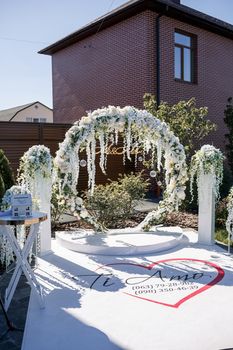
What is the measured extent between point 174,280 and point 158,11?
31.7 feet

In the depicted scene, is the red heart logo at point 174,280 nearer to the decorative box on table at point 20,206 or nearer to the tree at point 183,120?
the decorative box on table at point 20,206

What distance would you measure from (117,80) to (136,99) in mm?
1299

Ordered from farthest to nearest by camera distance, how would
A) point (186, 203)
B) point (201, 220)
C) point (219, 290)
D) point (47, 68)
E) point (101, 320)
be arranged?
point (47, 68) < point (186, 203) < point (201, 220) < point (219, 290) < point (101, 320)

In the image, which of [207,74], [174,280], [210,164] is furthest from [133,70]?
[174,280]

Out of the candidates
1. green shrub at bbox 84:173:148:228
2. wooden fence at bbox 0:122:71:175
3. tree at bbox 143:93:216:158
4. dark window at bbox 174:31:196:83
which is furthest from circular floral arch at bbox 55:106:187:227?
dark window at bbox 174:31:196:83

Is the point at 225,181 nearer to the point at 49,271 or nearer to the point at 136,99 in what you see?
the point at 136,99

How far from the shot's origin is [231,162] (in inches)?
489

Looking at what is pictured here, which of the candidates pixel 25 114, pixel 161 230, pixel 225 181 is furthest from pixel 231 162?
pixel 25 114

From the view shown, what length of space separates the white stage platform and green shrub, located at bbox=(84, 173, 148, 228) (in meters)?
1.67

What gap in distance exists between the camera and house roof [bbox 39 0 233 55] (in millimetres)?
10934

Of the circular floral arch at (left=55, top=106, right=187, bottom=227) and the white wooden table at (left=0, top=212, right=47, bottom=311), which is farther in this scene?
the circular floral arch at (left=55, top=106, right=187, bottom=227)

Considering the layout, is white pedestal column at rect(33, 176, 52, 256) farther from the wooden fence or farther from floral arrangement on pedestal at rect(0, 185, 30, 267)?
the wooden fence

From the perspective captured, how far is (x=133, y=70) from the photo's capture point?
11.8 metres

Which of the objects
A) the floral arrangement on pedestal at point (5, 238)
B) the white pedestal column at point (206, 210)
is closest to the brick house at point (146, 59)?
the white pedestal column at point (206, 210)
